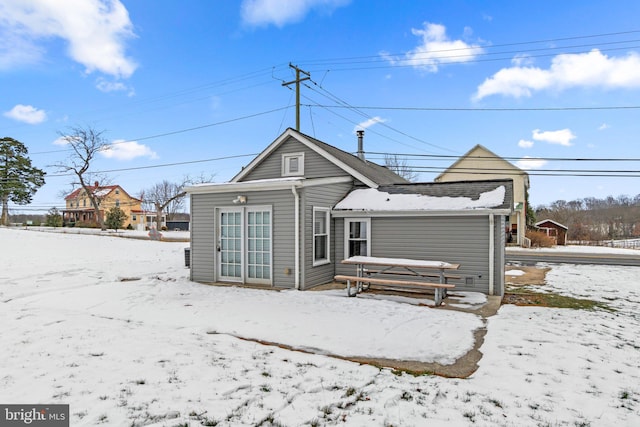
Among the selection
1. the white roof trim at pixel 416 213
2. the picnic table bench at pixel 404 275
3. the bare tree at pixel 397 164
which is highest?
the bare tree at pixel 397 164

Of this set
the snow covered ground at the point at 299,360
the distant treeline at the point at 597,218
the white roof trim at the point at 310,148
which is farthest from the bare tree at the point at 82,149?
the distant treeline at the point at 597,218

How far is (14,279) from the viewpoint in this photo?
1014 centimetres

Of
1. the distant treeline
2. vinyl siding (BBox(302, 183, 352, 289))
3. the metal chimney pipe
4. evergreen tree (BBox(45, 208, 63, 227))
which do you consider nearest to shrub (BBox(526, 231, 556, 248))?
the distant treeline

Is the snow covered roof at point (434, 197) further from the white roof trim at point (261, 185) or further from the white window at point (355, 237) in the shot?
the white roof trim at point (261, 185)

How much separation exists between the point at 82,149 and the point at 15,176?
10456 millimetres

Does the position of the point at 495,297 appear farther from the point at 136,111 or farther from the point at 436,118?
the point at 136,111

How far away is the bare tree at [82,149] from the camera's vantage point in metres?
34.7

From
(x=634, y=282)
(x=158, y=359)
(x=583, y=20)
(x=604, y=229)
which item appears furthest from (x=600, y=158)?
(x=604, y=229)

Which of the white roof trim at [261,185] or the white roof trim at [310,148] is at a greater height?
the white roof trim at [310,148]

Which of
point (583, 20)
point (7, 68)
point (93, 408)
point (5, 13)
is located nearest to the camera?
point (93, 408)

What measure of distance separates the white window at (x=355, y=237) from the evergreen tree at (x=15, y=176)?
4313 centimetres

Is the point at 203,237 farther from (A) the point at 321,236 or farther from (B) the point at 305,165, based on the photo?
(B) the point at 305,165

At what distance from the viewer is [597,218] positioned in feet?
130

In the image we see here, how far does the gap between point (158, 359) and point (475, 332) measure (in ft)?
15.0
